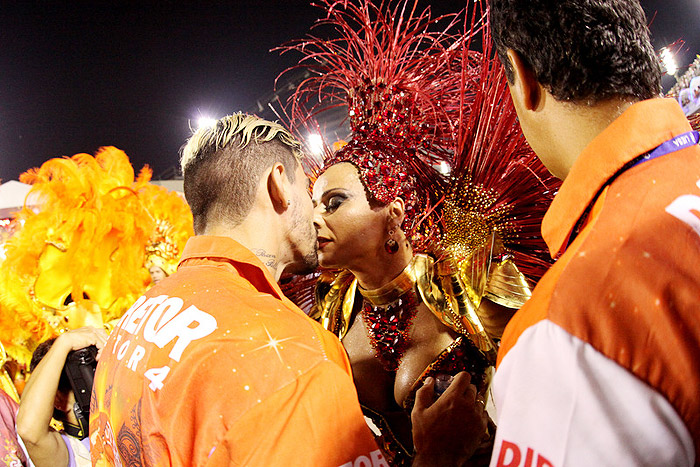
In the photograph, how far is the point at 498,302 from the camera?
2129 mm

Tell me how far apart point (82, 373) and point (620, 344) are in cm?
255

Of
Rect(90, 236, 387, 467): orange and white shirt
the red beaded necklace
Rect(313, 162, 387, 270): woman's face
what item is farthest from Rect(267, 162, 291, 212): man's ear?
the red beaded necklace

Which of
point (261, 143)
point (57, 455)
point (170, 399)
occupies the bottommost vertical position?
point (57, 455)

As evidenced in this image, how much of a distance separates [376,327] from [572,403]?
1.62 meters

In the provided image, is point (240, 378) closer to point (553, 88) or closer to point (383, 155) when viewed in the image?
point (553, 88)

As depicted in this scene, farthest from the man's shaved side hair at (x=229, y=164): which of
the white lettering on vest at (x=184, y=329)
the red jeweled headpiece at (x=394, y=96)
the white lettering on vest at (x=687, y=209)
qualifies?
the white lettering on vest at (x=687, y=209)

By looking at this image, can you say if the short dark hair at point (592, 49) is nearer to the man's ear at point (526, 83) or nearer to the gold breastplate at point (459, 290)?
the man's ear at point (526, 83)

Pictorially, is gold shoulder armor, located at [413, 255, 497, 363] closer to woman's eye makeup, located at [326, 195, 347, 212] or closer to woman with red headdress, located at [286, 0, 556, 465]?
woman with red headdress, located at [286, 0, 556, 465]

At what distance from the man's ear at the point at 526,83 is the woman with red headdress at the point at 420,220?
3.92 ft

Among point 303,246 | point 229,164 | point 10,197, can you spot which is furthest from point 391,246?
point 10,197

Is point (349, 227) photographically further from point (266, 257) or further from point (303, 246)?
point (266, 257)

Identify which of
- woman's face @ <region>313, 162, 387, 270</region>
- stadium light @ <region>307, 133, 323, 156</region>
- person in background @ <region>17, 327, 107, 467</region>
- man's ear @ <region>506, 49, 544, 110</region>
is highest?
man's ear @ <region>506, 49, 544, 110</region>

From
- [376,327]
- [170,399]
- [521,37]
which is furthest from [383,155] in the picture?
[170,399]

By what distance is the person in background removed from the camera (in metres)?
2.31
